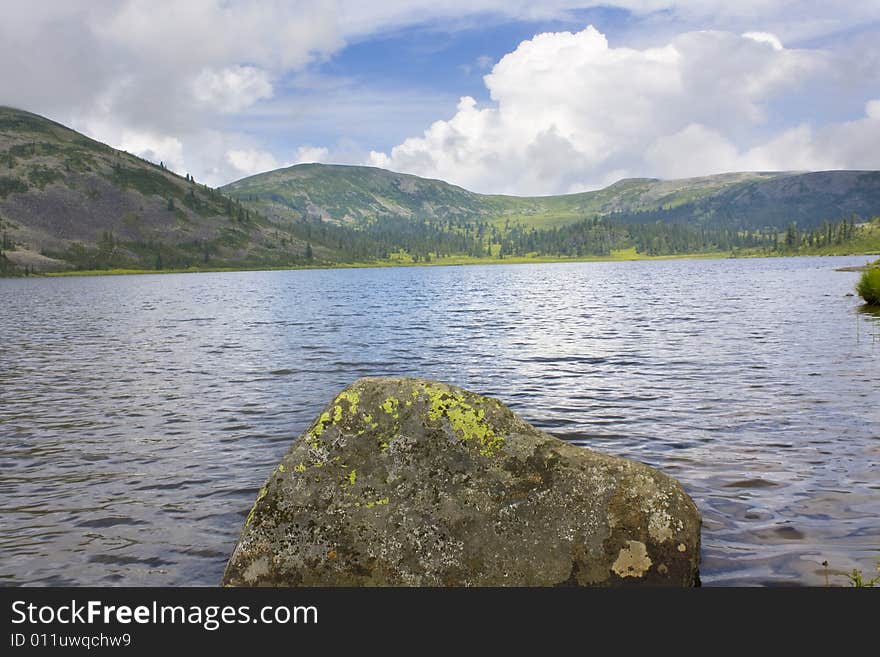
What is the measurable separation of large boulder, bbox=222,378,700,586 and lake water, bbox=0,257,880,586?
1922mm

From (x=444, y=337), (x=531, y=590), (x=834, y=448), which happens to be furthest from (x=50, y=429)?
(x=444, y=337)

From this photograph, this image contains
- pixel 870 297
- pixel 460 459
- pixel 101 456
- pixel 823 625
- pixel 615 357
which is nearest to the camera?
pixel 823 625

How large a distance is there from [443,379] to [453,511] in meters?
18.8

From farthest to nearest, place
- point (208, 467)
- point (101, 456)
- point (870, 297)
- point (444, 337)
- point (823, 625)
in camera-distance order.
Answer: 1. point (870, 297)
2. point (444, 337)
3. point (101, 456)
4. point (208, 467)
5. point (823, 625)

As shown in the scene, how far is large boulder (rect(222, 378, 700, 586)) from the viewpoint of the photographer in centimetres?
826

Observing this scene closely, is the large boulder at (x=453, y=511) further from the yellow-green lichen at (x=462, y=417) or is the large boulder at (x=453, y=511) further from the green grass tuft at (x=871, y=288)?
the green grass tuft at (x=871, y=288)

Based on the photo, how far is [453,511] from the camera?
8680mm

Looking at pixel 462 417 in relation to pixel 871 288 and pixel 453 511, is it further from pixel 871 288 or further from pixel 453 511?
pixel 871 288

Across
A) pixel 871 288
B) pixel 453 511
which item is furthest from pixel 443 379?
pixel 871 288

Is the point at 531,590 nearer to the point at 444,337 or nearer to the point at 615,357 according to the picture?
the point at 615,357

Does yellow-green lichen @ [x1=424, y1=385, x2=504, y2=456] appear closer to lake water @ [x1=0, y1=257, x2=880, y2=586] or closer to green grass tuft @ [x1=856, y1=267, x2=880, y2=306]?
lake water @ [x1=0, y1=257, x2=880, y2=586]

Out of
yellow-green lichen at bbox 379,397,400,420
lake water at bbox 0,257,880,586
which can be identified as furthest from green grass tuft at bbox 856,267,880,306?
yellow-green lichen at bbox 379,397,400,420

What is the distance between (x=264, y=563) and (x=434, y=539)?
2.26m

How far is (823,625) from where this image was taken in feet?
20.0
